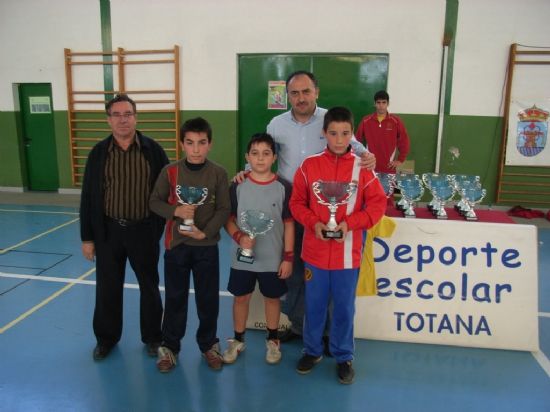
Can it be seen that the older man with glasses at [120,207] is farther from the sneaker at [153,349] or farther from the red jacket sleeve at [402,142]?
the red jacket sleeve at [402,142]

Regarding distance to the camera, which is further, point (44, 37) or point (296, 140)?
point (44, 37)

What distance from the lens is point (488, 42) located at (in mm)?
6160

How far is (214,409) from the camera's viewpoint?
6.72ft

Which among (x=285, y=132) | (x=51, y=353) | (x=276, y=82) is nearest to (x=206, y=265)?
(x=285, y=132)

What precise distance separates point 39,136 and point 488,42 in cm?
766

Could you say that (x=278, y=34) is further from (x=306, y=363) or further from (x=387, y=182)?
(x=306, y=363)

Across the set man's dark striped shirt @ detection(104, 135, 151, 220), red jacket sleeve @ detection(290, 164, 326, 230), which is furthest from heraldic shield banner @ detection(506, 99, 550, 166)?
man's dark striped shirt @ detection(104, 135, 151, 220)

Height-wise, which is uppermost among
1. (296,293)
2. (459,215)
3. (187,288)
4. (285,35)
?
(285,35)

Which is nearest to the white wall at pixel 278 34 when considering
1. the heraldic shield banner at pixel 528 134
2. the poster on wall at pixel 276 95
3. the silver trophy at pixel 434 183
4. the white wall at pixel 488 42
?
the white wall at pixel 488 42

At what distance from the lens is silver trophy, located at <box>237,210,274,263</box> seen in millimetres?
2223

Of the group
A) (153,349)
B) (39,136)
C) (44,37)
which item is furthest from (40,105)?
(153,349)

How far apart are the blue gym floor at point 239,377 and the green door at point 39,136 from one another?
17.2ft

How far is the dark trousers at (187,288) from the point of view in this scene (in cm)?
228

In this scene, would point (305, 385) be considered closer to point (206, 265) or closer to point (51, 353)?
point (206, 265)
